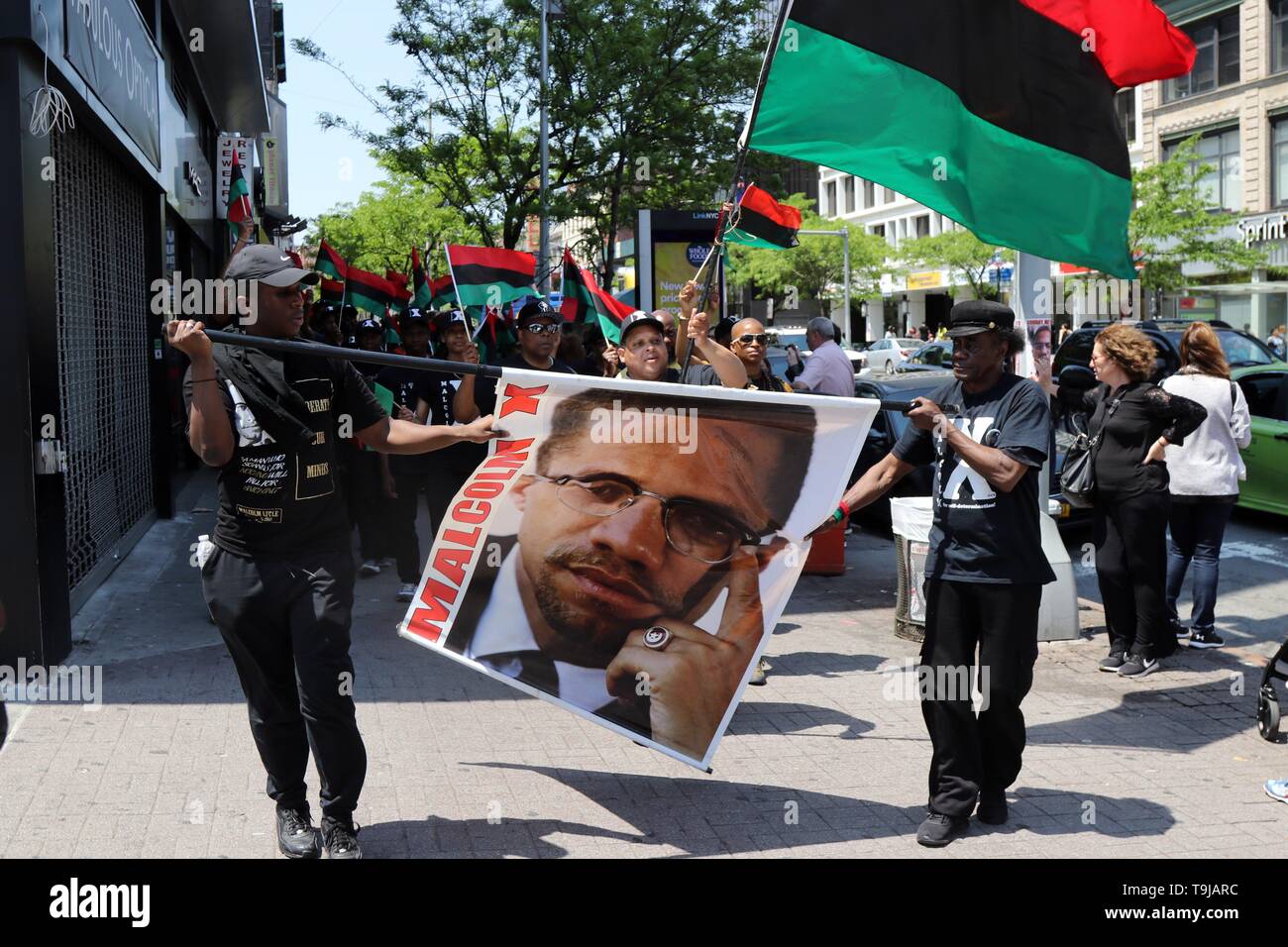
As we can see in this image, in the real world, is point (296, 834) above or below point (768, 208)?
below

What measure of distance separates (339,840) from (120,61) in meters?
7.10

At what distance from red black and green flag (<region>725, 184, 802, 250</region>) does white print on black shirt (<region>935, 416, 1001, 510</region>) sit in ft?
34.4

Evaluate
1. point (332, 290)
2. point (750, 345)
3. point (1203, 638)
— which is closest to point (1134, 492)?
point (1203, 638)

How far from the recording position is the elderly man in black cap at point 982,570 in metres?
4.99

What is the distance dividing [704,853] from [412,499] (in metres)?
5.30

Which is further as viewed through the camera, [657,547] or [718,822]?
[718,822]

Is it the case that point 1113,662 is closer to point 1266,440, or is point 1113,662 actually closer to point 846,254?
point 1266,440

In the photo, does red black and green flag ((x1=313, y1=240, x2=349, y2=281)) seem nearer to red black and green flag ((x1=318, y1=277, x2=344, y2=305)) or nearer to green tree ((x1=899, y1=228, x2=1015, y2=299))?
red black and green flag ((x1=318, y1=277, x2=344, y2=305))

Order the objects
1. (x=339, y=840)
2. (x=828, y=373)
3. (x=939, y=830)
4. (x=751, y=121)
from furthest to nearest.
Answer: (x=828, y=373) < (x=751, y=121) < (x=939, y=830) < (x=339, y=840)

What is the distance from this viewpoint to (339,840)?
462cm

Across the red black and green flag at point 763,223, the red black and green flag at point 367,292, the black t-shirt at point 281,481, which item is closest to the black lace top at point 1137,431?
the black t-shirt at point 281,481

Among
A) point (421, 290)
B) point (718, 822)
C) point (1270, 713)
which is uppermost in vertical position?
point (421, 290)

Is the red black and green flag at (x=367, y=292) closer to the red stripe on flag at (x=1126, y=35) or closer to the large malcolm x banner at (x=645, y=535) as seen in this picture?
the red stripe on flag at (x=1126, y=35)

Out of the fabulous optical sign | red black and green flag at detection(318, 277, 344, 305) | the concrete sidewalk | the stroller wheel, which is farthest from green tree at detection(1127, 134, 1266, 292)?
the stroller wheel
